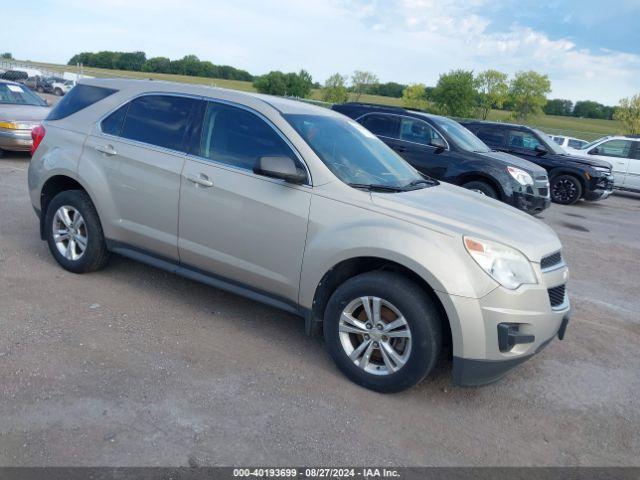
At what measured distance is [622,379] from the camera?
13.9 ft

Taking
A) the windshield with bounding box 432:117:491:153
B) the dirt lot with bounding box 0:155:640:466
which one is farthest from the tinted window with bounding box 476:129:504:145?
the dirt lot with bounding box 0:155:640:466

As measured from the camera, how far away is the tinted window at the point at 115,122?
193 inches

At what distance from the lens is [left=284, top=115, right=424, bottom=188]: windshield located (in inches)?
162

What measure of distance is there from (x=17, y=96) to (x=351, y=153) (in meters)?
10.7

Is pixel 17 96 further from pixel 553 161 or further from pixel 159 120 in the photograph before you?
pixel 553 161

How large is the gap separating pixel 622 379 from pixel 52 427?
12.8 feet

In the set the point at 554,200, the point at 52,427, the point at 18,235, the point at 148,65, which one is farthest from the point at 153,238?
the point at 148,65

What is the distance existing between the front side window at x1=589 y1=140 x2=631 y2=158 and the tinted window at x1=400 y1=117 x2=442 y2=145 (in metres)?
8.86

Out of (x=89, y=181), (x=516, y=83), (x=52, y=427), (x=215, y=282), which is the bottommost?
→ (x=52, y=427)

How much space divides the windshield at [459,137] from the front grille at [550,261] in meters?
6.24

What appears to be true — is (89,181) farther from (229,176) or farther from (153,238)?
(229,176)

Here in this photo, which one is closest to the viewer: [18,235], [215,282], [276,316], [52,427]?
[52,427]

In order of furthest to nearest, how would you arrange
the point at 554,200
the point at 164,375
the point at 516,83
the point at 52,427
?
the point at 516,83
the point at 554,200
the point at 164,375
the point at 52,427

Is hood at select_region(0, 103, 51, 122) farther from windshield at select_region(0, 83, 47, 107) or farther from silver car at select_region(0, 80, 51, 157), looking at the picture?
windshield at select_region(0, 83, 47, 107)
